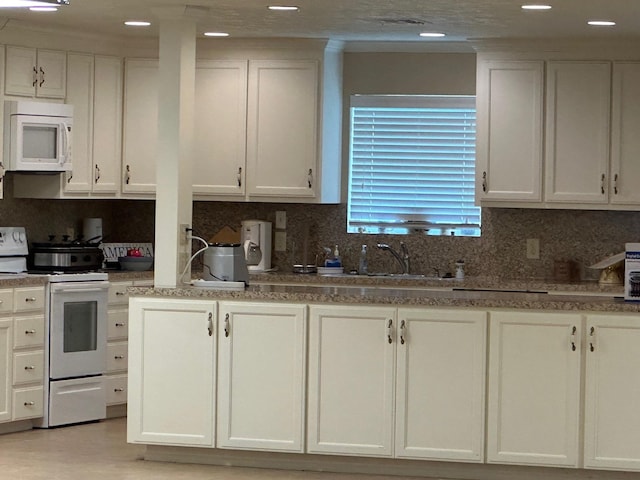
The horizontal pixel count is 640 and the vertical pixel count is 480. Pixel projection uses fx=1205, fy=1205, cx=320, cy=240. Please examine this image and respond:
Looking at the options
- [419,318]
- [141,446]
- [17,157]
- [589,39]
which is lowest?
[141,446]

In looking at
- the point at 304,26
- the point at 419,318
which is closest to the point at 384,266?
the point at 304,26

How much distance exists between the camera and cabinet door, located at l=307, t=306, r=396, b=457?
5762mm

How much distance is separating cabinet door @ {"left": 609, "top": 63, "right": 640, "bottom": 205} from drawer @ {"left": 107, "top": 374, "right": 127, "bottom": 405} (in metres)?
3.24

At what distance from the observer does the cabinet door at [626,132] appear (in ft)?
24.0

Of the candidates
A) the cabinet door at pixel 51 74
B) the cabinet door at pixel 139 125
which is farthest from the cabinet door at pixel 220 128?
the cabinet door at pixel 51 74

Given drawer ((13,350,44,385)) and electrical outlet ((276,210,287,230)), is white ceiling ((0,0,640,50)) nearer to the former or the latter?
electrical outlet ((276,210,287,230))

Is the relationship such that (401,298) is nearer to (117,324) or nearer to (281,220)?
(117,324)

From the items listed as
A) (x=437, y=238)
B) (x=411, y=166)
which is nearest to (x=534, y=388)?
(x=437, y=238)

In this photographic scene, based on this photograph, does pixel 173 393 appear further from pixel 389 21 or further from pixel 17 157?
pixel 389 21

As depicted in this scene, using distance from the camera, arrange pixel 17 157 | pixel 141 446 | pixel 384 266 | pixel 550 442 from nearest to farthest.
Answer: pixel 550 442 < pixel 141 446 < pixel 17 157 < pixel 384 266

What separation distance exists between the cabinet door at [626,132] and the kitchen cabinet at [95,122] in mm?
3103

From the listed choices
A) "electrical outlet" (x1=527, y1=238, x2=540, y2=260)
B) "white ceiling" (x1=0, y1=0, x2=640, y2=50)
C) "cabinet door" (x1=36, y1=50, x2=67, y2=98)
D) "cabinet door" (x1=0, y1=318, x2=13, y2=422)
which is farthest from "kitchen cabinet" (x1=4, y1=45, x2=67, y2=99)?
"electrical outlet" (x1=527, y1=238, x2=540, y2=260)

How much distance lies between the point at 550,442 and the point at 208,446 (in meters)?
1.66

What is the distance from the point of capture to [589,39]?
7266 millimetres
